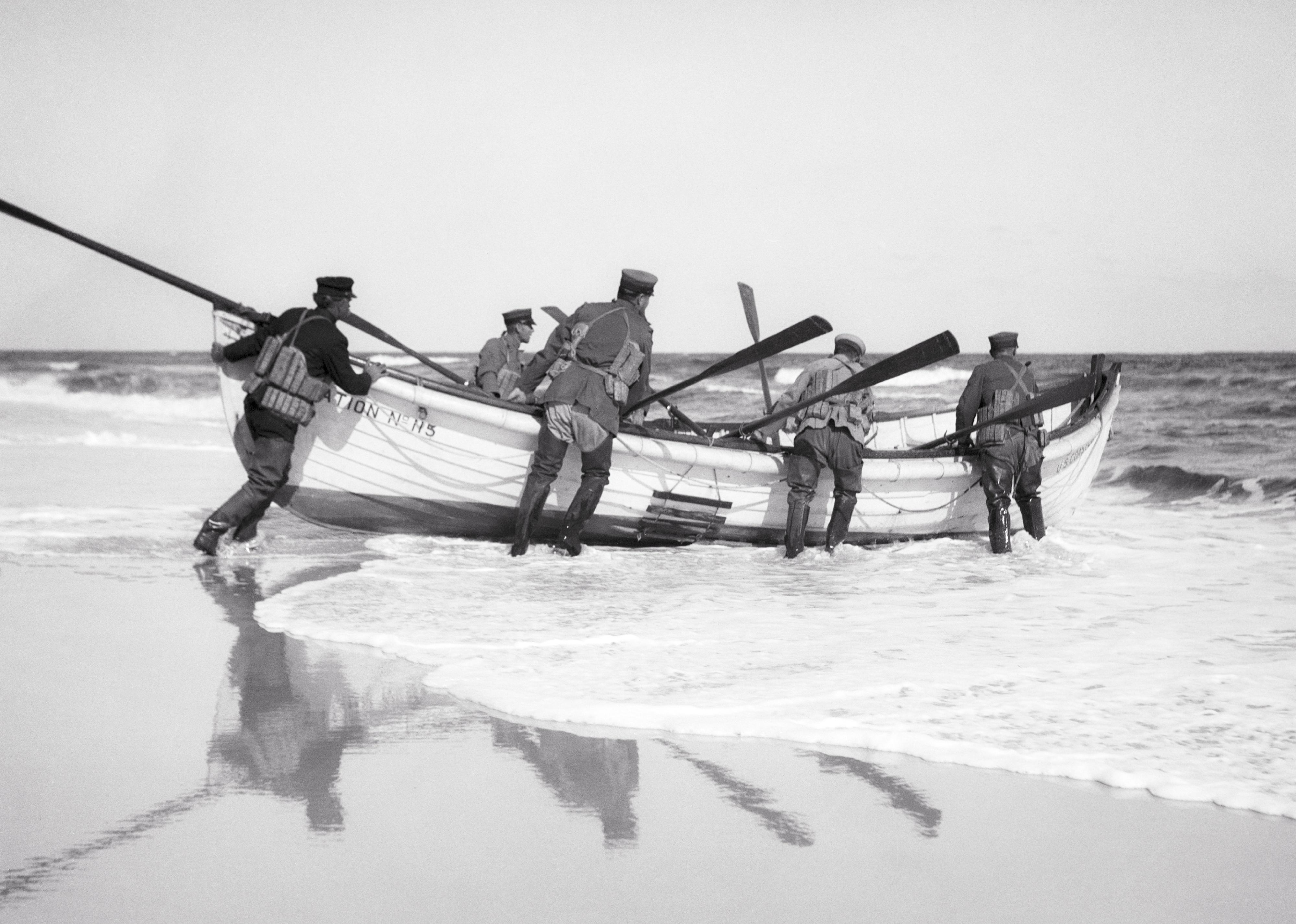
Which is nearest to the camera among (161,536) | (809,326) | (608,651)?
(608,651)

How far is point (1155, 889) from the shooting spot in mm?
2660

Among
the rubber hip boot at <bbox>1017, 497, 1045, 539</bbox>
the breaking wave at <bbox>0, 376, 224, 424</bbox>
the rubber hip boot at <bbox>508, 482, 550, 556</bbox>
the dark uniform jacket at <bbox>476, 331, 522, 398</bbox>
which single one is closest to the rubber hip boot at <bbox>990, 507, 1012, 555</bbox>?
the rubber hip boot at <bbox>1017, 497, 1045, 539</bbox>

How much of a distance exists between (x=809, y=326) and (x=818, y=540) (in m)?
1.77

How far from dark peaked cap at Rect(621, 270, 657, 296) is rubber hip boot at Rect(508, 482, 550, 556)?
1.31 m

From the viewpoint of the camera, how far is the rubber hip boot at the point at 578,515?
23.8 ft

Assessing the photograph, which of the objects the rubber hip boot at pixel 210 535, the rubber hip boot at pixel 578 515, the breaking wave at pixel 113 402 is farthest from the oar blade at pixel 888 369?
the breaking wave at pixel 113 402

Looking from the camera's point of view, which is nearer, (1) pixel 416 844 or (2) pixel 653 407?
(1) pixel 416 844

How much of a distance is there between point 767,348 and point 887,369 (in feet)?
2.44

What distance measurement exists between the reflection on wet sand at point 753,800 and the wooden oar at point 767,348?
3.66 metres

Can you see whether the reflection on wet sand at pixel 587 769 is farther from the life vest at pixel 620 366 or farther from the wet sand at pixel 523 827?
the life vest at pixel 620 366

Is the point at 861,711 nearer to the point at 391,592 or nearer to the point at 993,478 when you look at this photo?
the point at 391,592

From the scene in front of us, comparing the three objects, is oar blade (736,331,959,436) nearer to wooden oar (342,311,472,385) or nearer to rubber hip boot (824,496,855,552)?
rubber hip boot (824,496,855,552)

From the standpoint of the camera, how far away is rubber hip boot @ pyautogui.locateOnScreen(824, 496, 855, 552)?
7734 mm

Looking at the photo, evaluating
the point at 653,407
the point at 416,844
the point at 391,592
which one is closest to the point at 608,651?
the point at 391,592
